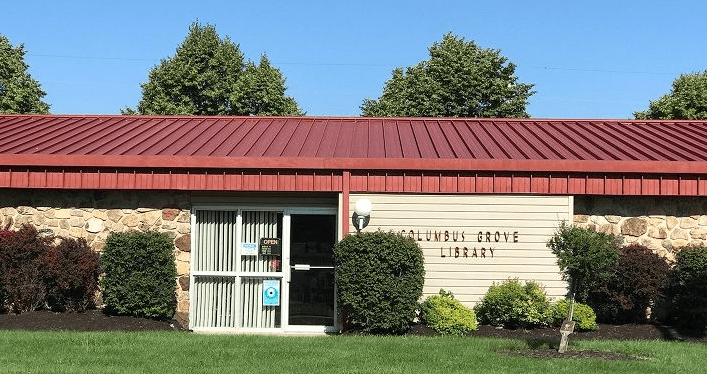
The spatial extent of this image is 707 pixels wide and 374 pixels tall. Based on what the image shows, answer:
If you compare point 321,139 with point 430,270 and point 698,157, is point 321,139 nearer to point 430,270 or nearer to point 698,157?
point 430,270

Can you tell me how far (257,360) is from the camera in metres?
10.1

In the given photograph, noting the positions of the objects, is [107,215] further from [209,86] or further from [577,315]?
[209,86]

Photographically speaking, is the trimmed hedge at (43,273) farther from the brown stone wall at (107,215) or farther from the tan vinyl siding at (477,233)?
the tan vinyl siding at (477,233)

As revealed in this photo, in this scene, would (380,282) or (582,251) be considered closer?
(582,251)

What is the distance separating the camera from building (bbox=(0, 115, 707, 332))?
13750 millimetres

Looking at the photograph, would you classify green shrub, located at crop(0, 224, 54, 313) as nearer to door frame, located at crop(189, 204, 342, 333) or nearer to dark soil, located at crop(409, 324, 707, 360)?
door frame, located at crop(189, 204, 342, 333)

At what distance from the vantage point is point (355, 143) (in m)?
15.7

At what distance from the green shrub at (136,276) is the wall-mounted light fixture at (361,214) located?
3121mm

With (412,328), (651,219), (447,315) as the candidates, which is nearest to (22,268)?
(412,328)

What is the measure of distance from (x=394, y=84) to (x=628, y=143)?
25498 millimetres

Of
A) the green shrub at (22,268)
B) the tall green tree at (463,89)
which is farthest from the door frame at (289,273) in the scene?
the tall green tree at (463,89)

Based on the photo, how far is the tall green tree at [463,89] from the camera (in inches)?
1479

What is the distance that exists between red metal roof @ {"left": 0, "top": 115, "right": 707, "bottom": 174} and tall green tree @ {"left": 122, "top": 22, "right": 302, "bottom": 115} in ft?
62.4

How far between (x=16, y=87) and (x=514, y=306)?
31.4 meters
